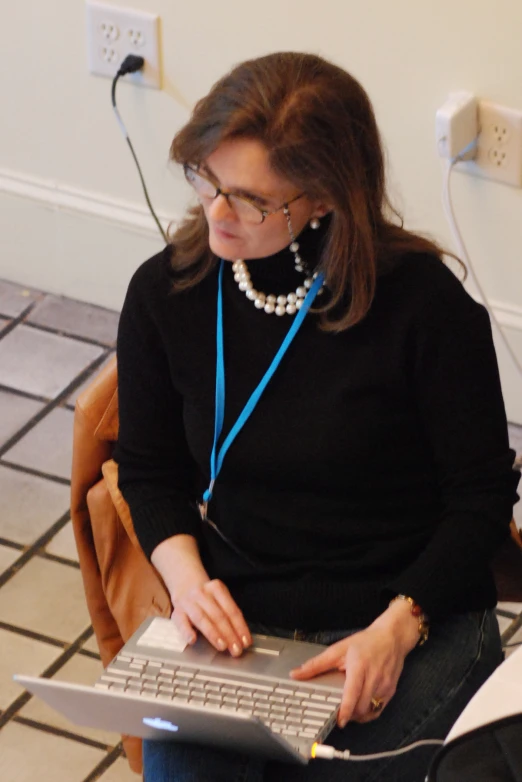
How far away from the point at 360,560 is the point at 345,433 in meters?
0.14

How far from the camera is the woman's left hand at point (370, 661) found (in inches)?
47.0

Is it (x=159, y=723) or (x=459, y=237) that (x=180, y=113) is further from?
(x=159, y=723)

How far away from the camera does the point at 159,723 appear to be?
1.16 metres

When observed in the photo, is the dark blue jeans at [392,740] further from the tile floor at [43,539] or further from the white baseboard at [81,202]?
the white baseboard at [81,202]

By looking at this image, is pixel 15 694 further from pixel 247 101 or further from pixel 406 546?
pixel 247 101

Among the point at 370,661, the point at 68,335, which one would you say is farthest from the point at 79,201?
the point at 370,661

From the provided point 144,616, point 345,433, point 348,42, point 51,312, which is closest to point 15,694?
point 144,616

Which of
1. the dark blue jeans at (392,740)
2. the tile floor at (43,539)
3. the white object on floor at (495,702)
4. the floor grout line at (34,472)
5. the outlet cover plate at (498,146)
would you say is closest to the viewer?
the white object on floor at (495,702)

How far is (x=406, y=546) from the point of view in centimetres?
132

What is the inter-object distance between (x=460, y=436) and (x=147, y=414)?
0.37 meters

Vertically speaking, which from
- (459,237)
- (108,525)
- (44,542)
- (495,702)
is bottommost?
(44,542)

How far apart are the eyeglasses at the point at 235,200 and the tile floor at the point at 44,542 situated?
90cm

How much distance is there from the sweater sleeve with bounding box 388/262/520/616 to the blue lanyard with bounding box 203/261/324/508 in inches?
5.1

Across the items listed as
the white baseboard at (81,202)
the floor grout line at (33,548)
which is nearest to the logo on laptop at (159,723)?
the floor grout line at (33,548)
